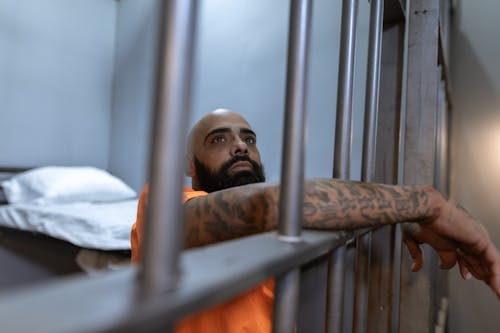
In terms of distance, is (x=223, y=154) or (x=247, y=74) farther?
(x=247, y=74)

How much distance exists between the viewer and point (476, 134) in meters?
1.88

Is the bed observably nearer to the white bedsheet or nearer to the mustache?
the white bedsheet

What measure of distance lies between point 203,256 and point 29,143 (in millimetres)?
2320

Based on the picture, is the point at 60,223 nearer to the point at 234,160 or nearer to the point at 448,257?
the point at 234,160

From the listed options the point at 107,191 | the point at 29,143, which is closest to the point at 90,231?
the point at 107,191

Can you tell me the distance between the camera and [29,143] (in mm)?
2168

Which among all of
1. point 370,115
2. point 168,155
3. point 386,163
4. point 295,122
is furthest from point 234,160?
point 168,155

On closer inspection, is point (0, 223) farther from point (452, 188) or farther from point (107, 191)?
point (452, 188)

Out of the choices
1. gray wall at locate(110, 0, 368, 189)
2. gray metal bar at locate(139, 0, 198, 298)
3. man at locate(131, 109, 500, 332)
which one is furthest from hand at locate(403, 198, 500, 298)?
gray wall at locate(110, 0, 368, 189)

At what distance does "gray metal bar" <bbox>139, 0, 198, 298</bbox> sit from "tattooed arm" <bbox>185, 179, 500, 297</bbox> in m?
0.27

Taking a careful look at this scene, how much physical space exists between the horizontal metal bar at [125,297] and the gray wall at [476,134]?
1.98 metres

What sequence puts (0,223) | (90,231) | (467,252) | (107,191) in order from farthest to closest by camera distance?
(107,191) → (0,223) → (90,231) → (467,252)

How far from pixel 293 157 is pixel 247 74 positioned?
162cm

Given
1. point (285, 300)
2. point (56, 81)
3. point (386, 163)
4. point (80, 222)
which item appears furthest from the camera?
→ point (56, 81)
